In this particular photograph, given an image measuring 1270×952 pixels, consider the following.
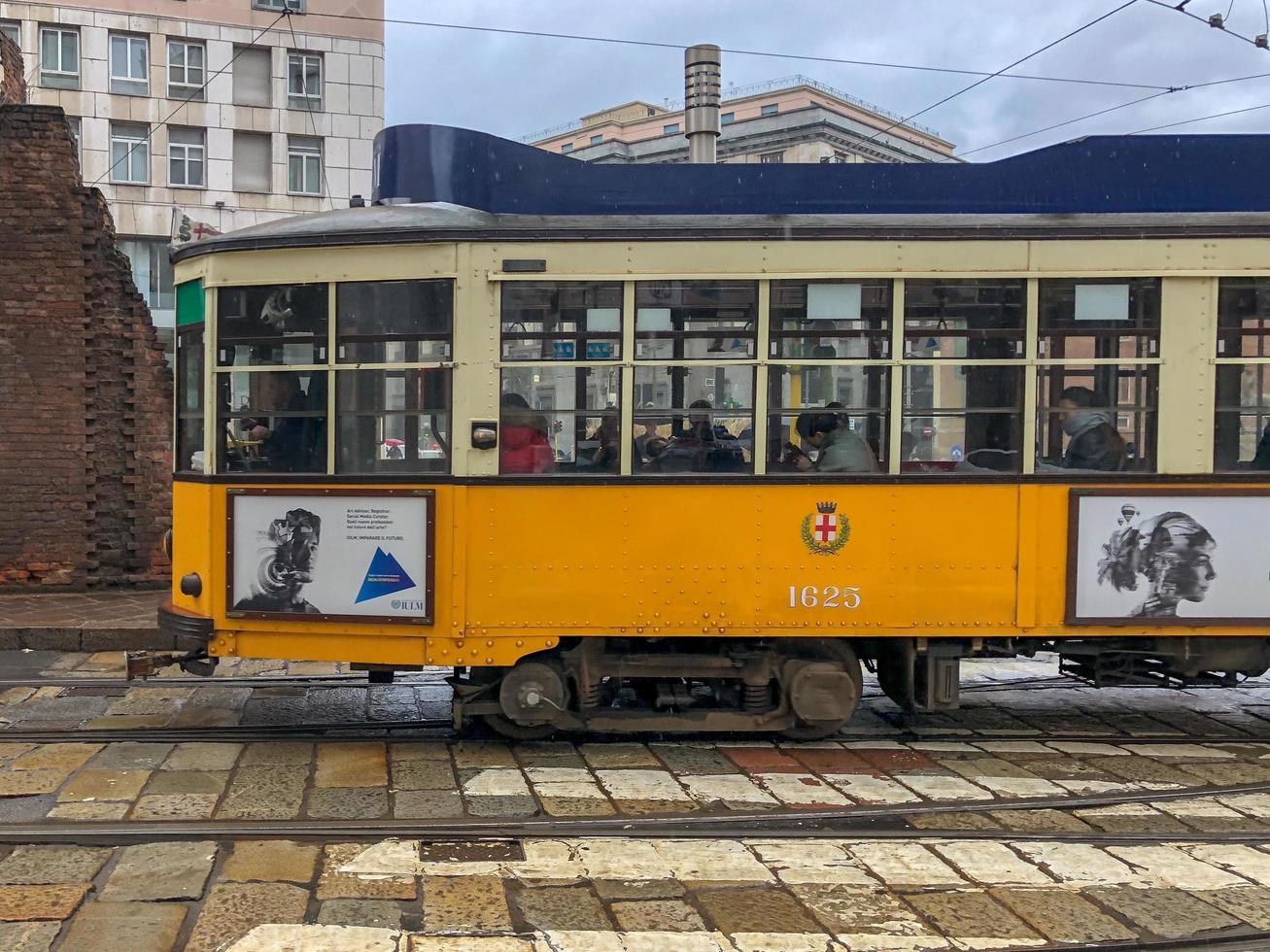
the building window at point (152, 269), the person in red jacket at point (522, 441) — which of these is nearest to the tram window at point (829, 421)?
the person in red jacket at point (522, 441)

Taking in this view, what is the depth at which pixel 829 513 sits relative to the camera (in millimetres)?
6383

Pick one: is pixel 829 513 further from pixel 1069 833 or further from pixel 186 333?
pixel 186 333

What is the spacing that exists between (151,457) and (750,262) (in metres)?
8.41

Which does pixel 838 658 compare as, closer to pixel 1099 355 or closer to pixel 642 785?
pixel 642 785

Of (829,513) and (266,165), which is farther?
(266,165)

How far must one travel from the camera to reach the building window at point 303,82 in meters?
35.3

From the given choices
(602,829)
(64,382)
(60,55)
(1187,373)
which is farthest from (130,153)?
(602,829)

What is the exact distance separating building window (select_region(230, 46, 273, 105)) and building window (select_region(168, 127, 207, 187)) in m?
1.62

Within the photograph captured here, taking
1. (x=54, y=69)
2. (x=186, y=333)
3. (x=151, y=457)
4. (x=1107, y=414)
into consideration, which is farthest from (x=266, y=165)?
(x=1107, y=414)

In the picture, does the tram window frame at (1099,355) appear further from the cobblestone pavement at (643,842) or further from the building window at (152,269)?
the building window at (152,269)

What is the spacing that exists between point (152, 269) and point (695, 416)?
3206cm

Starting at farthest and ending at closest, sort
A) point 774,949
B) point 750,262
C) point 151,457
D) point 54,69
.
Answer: point 54,69 < point 151,457 < point 750,262 < point 774,949

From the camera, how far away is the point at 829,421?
6.39 meters

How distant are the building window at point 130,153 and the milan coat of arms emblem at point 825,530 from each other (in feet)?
110
